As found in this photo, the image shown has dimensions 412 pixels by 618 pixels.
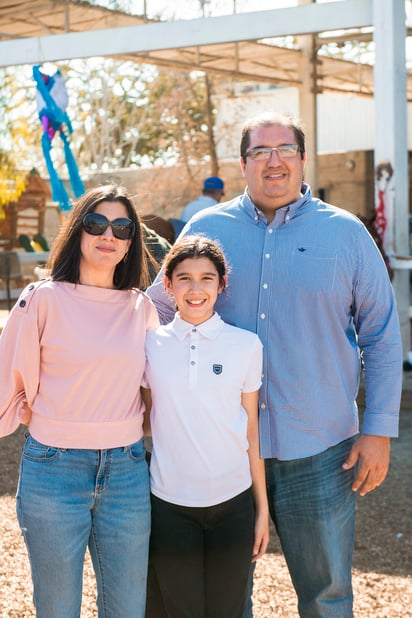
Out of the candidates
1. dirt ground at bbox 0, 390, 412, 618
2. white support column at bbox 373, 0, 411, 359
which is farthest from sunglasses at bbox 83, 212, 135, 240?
white support column at bbox 373, 0, 411, 359

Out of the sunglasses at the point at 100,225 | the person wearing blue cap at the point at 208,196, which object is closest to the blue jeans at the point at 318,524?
the sunglasses at the point at 100,225

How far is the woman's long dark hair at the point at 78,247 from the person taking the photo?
2.68m

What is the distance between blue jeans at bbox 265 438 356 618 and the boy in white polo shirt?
0.21 meters

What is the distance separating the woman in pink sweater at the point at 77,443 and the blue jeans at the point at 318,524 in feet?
1.63

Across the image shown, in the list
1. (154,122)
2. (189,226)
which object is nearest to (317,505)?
(189,226)

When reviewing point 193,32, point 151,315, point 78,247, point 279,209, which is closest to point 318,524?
point 151,315

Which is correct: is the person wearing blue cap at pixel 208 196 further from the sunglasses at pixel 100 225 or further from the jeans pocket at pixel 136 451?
the jeans pocket at pixel 136 451

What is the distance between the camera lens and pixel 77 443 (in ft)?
8.33

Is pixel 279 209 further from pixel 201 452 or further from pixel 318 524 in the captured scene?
pixel 318 524

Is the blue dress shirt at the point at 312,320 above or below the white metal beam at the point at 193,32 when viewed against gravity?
below

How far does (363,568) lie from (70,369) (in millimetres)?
2328

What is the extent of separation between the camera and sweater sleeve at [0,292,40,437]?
101 inches

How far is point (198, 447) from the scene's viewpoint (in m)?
2.61

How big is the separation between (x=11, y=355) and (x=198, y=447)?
1.98 ft
